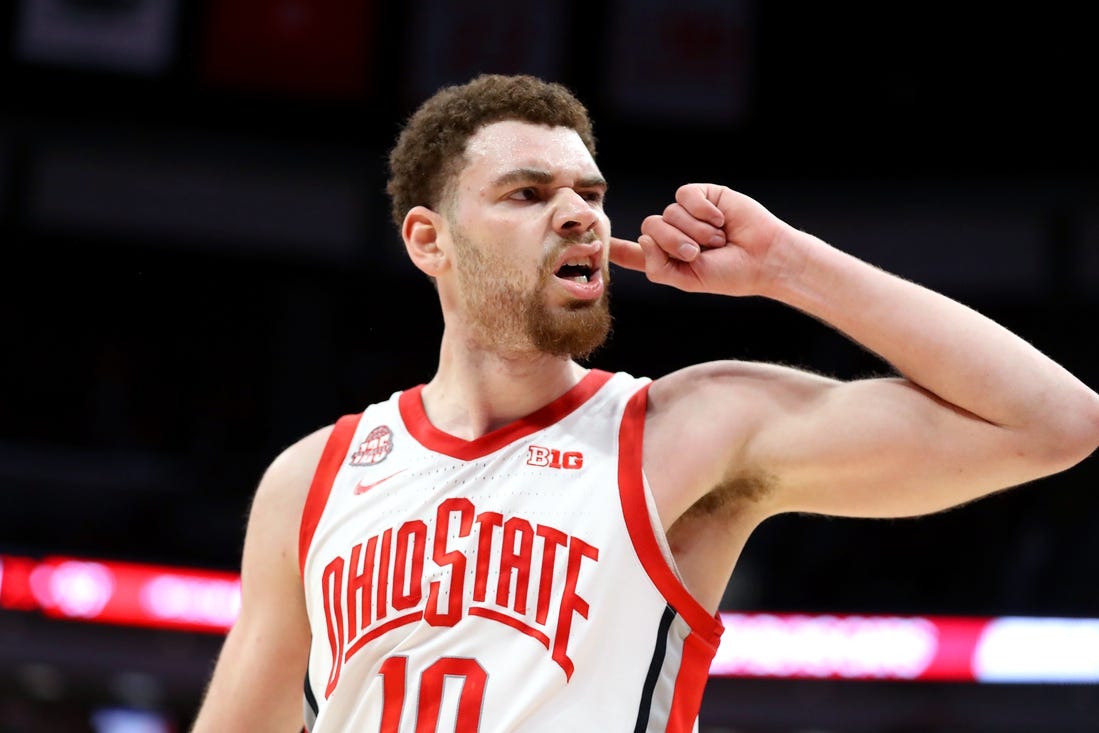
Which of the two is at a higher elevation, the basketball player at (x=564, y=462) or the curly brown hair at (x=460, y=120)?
the curly brown hair at (x=460, y=120)

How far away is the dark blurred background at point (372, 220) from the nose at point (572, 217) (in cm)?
875

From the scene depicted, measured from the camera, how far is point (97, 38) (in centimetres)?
1155

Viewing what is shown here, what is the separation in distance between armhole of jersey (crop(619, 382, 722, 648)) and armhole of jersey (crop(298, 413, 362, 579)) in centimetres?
68

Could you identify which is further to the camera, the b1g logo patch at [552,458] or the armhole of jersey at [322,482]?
the armhole of jersey at [322,482]

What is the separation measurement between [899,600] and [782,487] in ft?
28.9

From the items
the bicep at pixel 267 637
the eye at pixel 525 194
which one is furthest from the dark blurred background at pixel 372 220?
the eye at pixel 525 194

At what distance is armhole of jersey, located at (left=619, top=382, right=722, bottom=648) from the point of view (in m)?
2.56

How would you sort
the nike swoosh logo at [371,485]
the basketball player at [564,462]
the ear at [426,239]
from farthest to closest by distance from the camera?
the ear at [426,239]
the nike swoosh logo at [371,485]
the basketball player at [564,462]

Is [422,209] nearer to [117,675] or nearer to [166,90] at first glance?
[117,675]

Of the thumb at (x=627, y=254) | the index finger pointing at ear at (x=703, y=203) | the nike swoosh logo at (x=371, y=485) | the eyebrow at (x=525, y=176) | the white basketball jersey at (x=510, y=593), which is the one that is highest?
the eyebrow at (x=525, y=176)

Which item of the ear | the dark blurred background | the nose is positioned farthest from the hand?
the dark blurred background

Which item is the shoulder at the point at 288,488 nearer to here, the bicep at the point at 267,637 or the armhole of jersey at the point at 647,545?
the bicep at the point at 267,637

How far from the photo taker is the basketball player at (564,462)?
248cm

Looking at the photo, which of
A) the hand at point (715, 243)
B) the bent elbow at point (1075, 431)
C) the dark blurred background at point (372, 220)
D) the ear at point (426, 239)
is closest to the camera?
the bent elbow at point (1075, 431)
